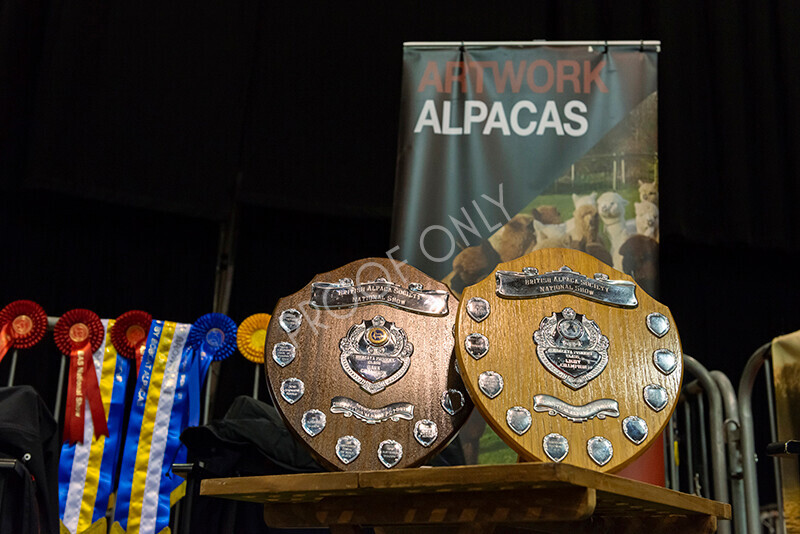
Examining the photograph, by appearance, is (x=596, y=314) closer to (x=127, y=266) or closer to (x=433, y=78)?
(x=433, y=78)

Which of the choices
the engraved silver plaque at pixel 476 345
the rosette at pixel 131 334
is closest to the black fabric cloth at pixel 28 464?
the rosette at pixel 131 334

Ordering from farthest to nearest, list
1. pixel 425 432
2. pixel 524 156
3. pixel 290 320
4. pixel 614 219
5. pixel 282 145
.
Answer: pixel 282 145 → pixel 524 156 → pixel 614 219 → pixel 290 320 → pixel 425 432

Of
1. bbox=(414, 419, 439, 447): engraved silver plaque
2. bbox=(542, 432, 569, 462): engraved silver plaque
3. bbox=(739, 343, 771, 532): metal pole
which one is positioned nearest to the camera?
bbox=(542, 432, 569, 462): engraved silver plaque

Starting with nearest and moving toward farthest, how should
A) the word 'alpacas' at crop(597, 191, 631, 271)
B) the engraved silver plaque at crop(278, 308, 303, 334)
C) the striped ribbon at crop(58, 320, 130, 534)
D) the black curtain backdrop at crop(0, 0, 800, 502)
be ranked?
the engraved silver plaque at crop(278, 308, 303, 334) → the word 'alpacas' at crop(597, 191, 631, 271) → the striped ribbon at crop(58, 320, 130, 534) → the black curtain backdrop at crop(0, 0, 800, 502)

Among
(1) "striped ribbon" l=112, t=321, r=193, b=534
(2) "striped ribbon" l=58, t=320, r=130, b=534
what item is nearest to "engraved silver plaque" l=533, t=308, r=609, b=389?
(1) "striped ribbon" l=112, t=321, r=193, b=534

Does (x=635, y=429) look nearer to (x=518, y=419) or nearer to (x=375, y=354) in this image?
(x=518, y=419)

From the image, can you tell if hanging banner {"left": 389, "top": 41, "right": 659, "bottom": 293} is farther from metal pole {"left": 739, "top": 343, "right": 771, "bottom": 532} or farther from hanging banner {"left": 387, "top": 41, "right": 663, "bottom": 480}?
metal pole {"left": 739, "top": 343, "right": 771, "bottom": 532}

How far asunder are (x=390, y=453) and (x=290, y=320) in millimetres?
323

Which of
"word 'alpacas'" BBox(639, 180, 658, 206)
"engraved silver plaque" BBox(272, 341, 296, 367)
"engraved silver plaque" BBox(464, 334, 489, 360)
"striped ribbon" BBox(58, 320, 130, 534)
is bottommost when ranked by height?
"striped ribbon" BBox(58, 320, 130, 534)

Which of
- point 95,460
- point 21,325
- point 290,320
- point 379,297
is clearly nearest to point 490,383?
point 379,297

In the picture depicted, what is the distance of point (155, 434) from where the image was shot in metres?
2.57

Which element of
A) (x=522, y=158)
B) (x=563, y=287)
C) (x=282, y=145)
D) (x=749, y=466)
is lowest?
(x=749, y=466)

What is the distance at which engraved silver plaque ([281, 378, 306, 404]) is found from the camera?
164 cm

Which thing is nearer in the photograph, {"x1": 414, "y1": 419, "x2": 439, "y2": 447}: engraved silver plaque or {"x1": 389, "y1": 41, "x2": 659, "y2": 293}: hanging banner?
{"x1": 414, "y1": 419, "x2": 439, "y2": 447}: engraved silver plaque
